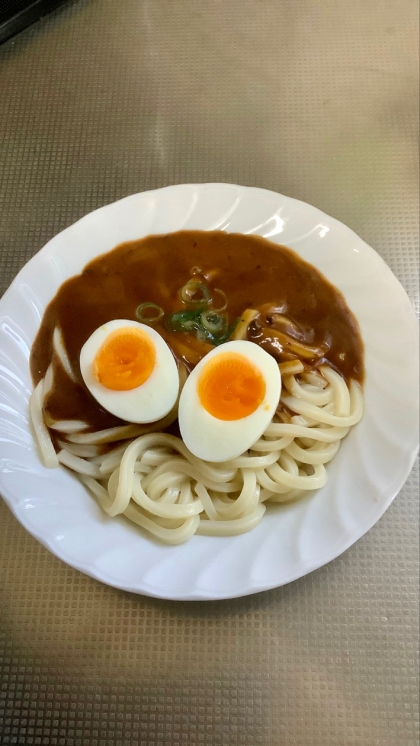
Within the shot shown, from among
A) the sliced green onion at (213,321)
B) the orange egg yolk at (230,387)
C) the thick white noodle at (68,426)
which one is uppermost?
the sliced green onion at (213,321)

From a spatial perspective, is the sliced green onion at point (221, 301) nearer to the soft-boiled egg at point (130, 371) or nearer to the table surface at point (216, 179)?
the soft-boiled egg at point (130, 371)

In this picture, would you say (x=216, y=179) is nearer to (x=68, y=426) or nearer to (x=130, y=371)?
(x=130, y=371)

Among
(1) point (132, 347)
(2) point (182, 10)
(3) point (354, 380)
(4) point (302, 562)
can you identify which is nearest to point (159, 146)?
(2) point (182, 10)

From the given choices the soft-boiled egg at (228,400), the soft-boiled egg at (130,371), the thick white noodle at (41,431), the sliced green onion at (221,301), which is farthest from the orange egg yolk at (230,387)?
the thick white noodle at (41,431)

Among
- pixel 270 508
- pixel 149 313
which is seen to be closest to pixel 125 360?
pixel 149 313

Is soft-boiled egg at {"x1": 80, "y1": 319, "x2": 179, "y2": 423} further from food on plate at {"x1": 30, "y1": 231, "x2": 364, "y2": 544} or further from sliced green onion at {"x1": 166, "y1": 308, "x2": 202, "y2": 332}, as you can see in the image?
sliced green onion at {"x1": 166, "y1": 308, "x2": 202, "y2": 332}

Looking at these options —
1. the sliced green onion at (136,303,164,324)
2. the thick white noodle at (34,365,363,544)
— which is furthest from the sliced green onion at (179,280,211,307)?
the thick white noodle at (34,365,363,544)
